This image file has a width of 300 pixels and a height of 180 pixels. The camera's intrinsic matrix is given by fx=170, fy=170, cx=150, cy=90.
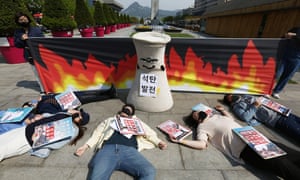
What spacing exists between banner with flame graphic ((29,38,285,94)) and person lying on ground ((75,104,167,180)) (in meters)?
1.93

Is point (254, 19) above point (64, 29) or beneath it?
above

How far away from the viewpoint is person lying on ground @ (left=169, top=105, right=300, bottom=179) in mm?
1923

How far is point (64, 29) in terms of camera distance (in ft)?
34.1

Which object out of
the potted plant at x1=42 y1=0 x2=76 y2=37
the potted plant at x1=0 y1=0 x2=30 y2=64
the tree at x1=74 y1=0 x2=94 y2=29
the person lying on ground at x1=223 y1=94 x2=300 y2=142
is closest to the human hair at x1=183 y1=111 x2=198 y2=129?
the person lying on ground at x1=223 y1=94 x2=300 y2=142

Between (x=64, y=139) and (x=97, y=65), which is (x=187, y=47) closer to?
(x=97, y=65)

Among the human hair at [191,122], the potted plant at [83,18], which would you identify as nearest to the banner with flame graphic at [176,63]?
the human hair at [191,122]

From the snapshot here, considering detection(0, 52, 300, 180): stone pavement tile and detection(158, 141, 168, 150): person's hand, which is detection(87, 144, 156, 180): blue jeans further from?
detection(158, 141, 168, 150): person's hand

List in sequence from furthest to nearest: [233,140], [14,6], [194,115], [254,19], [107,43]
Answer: [254,19] < [14,6] < [107,43] < [194,115] < [233,140]

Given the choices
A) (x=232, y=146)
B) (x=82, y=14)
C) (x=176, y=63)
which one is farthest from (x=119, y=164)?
(x=82, y=14)

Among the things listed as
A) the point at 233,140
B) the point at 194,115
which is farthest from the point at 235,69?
the point at 233,140

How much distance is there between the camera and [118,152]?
208 cm

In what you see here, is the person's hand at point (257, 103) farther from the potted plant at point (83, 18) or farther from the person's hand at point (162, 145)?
the potted plant at point (83, 18)

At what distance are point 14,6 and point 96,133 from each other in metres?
6.98

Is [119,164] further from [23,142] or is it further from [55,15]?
[55,15]
